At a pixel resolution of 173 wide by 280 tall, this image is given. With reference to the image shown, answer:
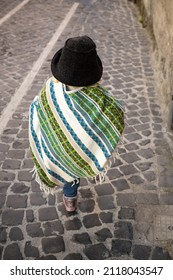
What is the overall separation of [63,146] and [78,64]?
2.70 feet

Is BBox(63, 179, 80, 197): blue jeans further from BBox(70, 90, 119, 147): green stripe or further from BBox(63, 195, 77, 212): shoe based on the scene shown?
BBox(70, 90, 119, 147): green stripe

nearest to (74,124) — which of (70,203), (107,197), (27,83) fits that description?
(70,203)

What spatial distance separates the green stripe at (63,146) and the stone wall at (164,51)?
2.62m

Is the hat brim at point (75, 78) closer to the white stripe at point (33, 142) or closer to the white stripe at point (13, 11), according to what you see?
the white stripe at point (33, 142)

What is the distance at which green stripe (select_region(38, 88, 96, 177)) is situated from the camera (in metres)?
3.50

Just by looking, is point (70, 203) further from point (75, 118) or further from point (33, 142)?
point (75, 118)

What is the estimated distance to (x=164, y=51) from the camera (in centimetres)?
712

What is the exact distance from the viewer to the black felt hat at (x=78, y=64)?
322 centimetres

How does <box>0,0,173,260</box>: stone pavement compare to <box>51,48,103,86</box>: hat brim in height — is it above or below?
below

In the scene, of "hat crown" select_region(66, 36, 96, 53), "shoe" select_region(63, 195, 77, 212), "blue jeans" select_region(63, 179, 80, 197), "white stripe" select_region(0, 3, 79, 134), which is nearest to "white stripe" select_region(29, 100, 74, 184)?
"blue jeans" select_region(63, 179, 80, 197)

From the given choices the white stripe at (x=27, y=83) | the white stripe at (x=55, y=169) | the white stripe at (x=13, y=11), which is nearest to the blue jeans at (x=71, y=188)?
the white stripe at (x=55, y=169)

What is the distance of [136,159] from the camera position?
17.5 feet
